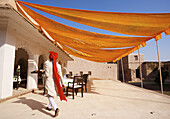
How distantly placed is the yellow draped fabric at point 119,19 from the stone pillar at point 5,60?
1.15 metres

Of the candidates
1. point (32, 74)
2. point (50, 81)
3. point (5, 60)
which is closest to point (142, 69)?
point (32, 74)

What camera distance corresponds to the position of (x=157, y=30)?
9.35 ft

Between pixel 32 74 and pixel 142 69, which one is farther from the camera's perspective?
pixel 142 69

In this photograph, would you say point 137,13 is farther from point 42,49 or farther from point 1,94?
point 42,49

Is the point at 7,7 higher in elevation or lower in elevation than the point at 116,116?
higher

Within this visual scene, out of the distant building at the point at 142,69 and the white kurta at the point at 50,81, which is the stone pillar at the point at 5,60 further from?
the distant building at the point at 142,69

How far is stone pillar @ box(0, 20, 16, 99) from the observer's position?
2.92m

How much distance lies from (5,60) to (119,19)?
132 inches

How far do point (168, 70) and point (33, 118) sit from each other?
72.8 ft

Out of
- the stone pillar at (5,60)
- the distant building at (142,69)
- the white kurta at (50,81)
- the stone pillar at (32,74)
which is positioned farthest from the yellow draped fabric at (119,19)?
the distant building at (142,69)

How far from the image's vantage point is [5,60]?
9.82ft

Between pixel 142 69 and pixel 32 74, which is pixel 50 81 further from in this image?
pixel 142 69

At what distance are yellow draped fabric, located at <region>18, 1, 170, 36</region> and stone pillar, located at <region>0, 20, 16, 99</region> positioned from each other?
3.78 ft

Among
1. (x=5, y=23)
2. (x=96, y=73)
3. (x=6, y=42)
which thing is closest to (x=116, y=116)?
(x=6, y=42)
